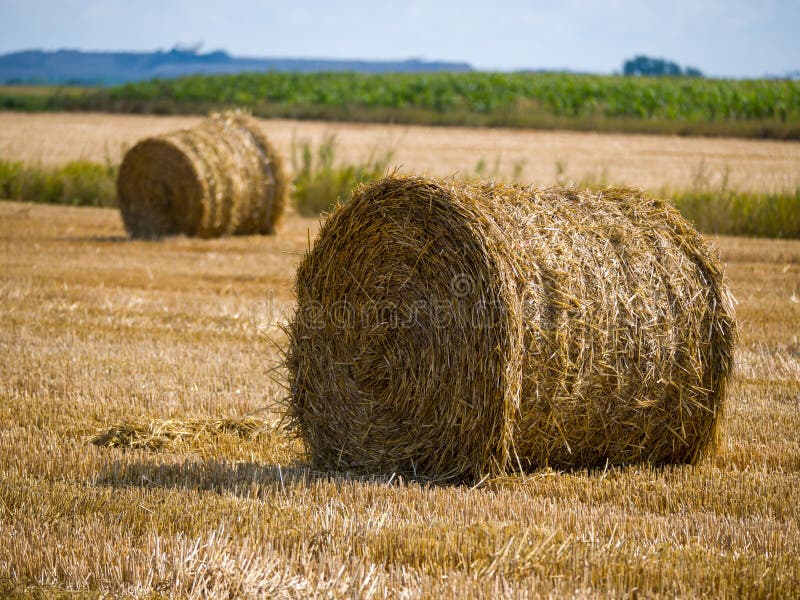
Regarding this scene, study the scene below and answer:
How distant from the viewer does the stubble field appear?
420 centimetres

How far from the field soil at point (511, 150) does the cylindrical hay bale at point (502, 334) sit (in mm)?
12326

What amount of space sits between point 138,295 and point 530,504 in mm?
7093

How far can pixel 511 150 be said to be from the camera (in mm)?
30484

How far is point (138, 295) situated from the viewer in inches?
444

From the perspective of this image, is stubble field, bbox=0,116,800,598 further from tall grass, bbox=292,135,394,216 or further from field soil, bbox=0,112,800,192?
field soil, bbox=0,112,800,192

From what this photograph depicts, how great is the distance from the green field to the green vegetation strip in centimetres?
1843

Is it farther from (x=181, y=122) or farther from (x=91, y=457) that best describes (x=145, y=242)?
(x=181, y=122)

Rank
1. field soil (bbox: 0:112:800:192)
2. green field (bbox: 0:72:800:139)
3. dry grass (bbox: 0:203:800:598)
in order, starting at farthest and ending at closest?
green field (bbox: 0:72:800:139) → field soil (bbox: 0:112:800:192) → dry grass (bbox: 0:203:800:598)

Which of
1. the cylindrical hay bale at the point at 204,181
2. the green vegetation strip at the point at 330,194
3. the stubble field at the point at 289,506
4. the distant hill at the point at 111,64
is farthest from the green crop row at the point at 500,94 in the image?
the distant hill at the point at 111,64

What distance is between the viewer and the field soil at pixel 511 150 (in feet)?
74.2

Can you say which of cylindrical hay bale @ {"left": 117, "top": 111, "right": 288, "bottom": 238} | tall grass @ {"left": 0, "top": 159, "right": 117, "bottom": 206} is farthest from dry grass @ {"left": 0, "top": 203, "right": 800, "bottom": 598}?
tall grass @ {"left": 0, "top": 159, "right": 117, "bottom": 206}

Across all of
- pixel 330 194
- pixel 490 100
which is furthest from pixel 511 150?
pixel 490 100

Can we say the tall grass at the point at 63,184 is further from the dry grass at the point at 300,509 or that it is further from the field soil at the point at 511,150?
the dry grass at the point at 300,509

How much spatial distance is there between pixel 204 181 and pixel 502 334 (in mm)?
10484
